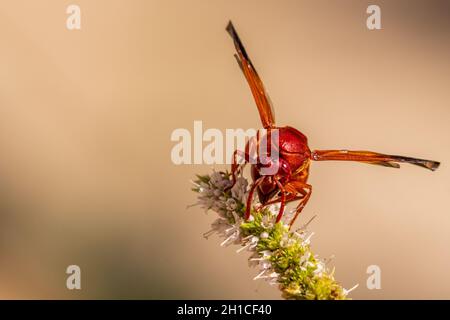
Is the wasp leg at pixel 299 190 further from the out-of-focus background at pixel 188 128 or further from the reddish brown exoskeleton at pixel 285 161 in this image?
the out-of-focus background at pixel 188 128

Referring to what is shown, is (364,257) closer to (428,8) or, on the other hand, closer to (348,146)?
(348,146)

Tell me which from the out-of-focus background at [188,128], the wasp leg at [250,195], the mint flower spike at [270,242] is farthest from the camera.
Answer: the out-of-focus background at [188,128]

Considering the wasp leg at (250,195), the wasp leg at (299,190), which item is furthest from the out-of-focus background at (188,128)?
the wasp leg at (250,195)

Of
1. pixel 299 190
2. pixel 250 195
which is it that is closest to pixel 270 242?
pixel 250 195

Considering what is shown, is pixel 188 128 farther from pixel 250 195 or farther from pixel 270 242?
pixel 270 242
